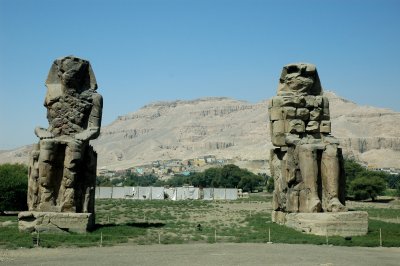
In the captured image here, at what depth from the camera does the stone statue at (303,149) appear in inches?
627

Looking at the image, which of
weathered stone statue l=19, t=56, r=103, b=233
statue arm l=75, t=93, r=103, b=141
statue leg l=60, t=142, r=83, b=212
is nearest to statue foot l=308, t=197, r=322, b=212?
weathered stone statue l=19, t=56, r=103, b=233

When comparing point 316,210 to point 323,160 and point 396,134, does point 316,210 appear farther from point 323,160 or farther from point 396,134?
point 396,134

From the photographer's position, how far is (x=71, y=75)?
623 inches

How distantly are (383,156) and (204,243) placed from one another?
545ft

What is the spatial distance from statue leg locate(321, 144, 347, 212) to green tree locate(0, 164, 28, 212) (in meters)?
16.5

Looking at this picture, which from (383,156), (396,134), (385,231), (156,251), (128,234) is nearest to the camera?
(156,251)

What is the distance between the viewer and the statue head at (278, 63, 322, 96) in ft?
57.2

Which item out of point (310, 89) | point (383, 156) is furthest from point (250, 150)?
point (310, 89)

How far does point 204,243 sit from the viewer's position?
13664 mm

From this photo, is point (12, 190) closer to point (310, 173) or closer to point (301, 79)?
point (301, 79)

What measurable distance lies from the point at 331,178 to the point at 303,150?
1.22 metres

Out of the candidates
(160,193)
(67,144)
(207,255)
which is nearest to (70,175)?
(67,144)

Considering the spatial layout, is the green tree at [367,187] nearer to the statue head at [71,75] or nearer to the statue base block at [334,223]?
the statue base block at [334,223]

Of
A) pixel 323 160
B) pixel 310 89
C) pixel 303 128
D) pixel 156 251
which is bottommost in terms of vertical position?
pixel 156 251
